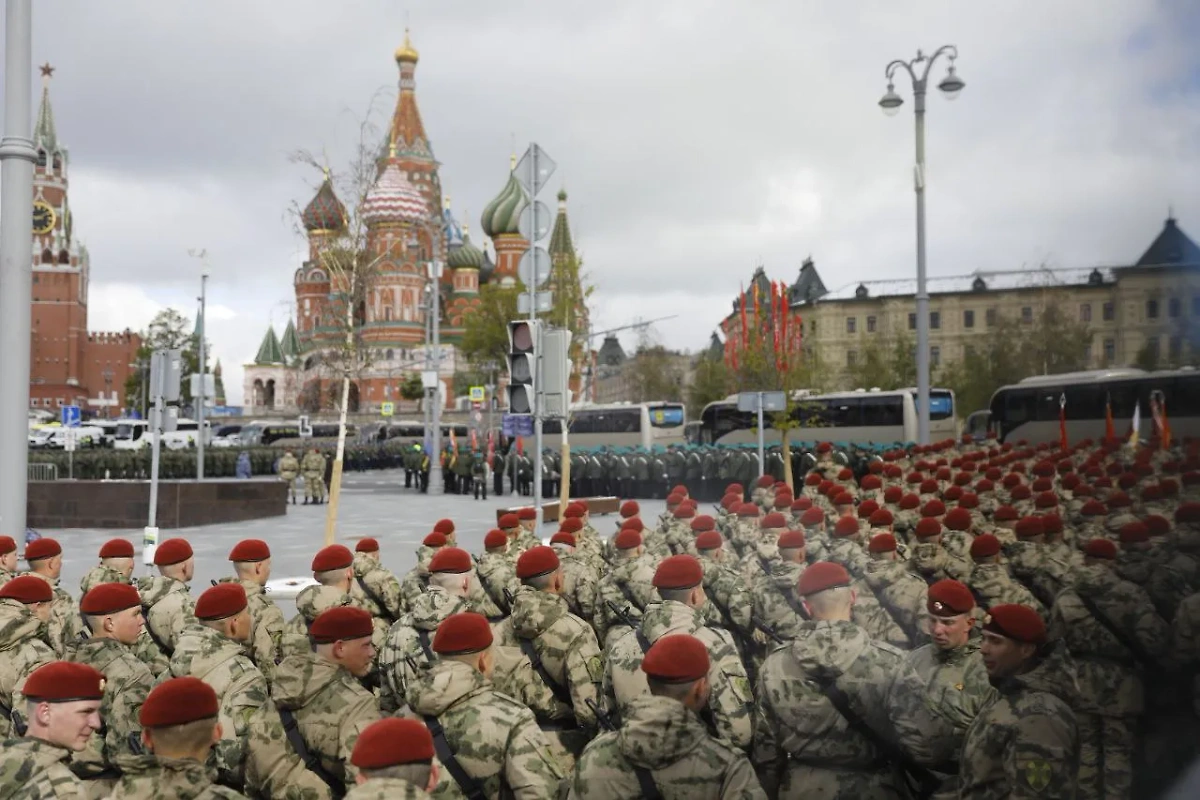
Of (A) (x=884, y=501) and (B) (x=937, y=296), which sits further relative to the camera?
(A) (x=884, y=501)

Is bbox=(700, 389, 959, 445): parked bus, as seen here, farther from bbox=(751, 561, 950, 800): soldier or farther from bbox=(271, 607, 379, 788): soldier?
bbox=(271, 607, 379, 788): soldier

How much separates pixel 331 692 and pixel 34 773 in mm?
1082

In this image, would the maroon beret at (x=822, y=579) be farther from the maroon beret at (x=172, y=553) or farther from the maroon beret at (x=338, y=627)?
the maroon beret at (x=172, y=553)

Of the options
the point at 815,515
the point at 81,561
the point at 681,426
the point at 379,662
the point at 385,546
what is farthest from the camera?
the point at 681,426

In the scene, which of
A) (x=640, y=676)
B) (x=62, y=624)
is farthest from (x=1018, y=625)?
(x=62, y=624)

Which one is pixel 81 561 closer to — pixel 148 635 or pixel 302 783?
pixel 148 635

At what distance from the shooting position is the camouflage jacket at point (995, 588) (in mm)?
6055

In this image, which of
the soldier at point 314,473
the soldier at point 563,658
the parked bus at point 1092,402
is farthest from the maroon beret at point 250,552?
the soldier at point 314,473

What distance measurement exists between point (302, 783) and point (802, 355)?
2526cm

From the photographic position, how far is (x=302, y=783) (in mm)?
3979

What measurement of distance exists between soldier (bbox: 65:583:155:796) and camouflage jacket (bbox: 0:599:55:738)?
186 millimetres

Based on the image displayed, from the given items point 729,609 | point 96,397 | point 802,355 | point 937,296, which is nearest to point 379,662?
point 729,609

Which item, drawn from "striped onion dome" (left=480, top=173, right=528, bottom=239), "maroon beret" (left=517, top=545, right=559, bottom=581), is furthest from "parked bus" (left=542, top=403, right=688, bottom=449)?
"striped onion dome" (left=480, top=173, right=528, bottom=239)

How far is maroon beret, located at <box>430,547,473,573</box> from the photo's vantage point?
5654 mm
